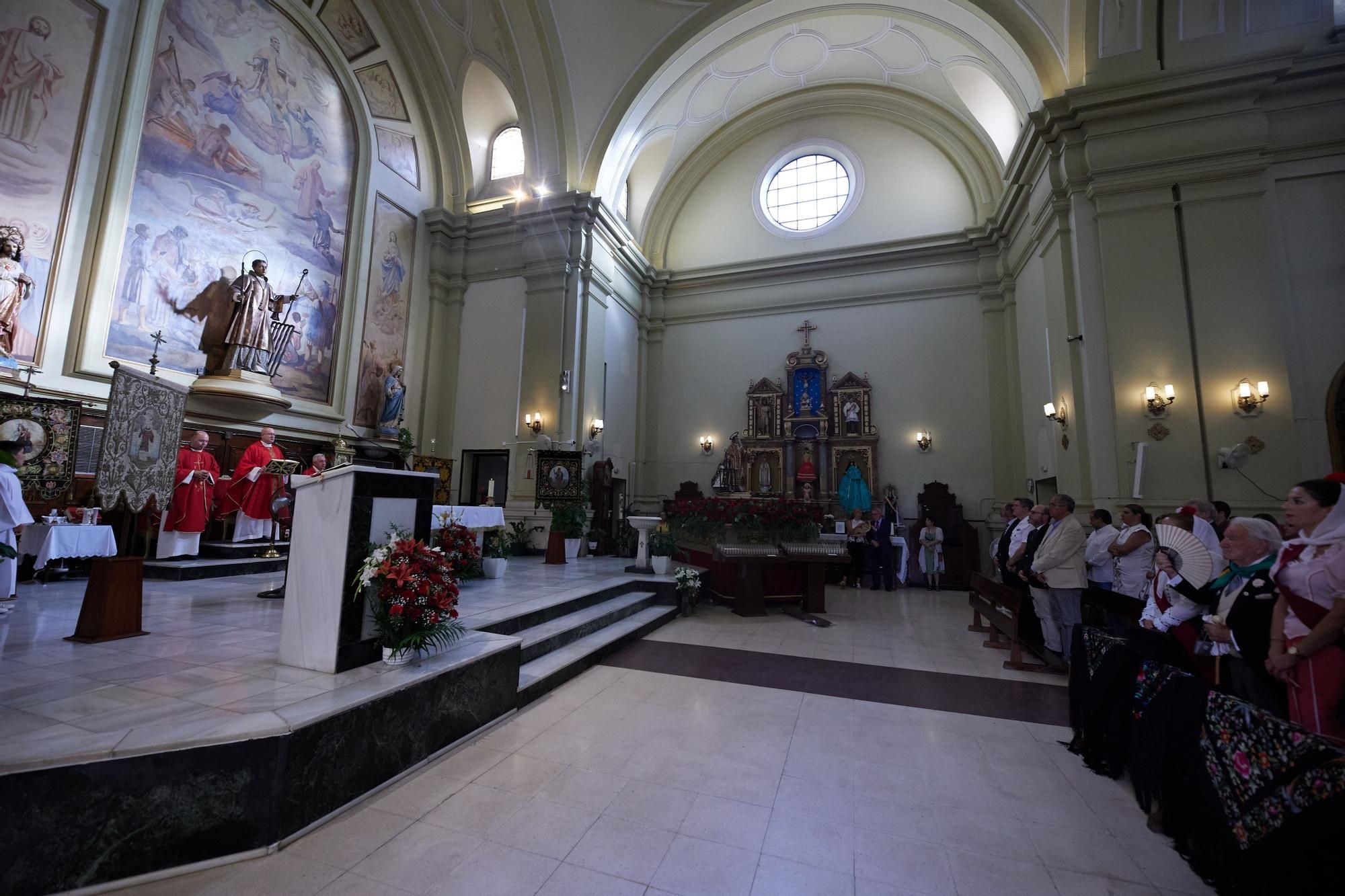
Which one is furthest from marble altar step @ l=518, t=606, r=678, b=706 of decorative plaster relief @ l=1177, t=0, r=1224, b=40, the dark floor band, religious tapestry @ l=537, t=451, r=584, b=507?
decorative plaster relief @ l=1177, t=0, r=1224, b=40

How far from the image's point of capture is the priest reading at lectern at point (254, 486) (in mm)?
7137

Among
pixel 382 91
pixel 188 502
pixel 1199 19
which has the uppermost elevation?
pixel 382 91

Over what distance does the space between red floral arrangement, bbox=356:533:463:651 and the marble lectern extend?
9 centimetres

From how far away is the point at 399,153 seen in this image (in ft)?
39.1

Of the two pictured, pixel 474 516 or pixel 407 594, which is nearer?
pixel 407 594

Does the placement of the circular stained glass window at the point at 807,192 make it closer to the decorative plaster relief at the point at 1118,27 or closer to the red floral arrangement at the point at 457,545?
the decorative plaster relief at the point at 1118,27

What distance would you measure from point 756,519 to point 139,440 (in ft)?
22.7

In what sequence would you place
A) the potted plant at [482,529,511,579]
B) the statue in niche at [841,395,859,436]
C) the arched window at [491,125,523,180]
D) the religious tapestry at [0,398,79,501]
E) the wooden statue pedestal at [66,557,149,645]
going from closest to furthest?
1. the wooden statue pedestal at [66,557,149,645]
2. the religious tapestry at [0,398,79,501]
3. the potted plant at [482,529,511,579]
4. the statue in niche at [841,395,859,436]
5. the arched window at [491,125,523,180]

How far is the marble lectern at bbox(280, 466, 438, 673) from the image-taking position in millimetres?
3135

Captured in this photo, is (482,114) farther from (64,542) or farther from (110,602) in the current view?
(110,602)

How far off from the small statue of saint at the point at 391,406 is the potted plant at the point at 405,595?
8586 mm

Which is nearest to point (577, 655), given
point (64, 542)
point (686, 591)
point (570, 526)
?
point (686, 591)

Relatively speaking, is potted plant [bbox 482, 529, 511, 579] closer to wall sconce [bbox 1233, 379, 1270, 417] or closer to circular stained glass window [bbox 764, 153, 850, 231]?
wall sconce [bbox 1233, 379, 1270, 417]

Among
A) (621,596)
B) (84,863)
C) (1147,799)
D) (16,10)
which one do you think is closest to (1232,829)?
(1147,799)
